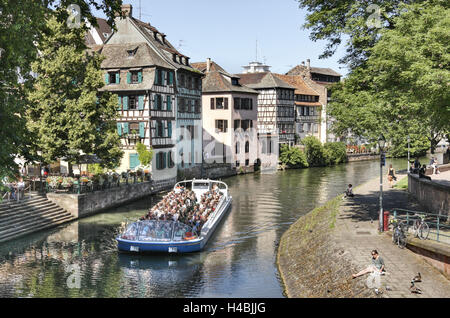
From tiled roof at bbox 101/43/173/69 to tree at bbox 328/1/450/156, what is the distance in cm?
2415

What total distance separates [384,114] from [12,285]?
1588 cm

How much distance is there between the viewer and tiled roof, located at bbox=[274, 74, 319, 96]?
79963 mm

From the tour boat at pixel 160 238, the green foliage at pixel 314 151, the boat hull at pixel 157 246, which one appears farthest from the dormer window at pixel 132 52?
the green foliage at pixel 314 151

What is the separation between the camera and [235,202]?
3806 cm

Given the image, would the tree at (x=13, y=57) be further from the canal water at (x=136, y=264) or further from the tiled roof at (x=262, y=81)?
the tiled roof at (x=262, y=81)

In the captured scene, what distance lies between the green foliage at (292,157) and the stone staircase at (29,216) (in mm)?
38775

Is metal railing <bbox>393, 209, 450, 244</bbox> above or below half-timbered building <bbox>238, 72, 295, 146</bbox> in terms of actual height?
below

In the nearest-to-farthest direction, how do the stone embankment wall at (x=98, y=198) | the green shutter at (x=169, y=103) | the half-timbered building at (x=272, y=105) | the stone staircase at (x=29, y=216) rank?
the stone staircase at (x=29, y=216) → the stone embankment wall at (x=98, y=198) → the green shutter at (x=169, y=103) → the half-timbered building at (x=272, y=105)

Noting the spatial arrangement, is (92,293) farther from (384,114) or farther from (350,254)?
(384,114)

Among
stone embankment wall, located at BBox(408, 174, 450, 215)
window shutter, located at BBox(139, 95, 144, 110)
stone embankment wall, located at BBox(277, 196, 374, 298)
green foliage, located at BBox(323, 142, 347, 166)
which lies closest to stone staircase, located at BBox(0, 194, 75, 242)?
stone embankment wall, located at BBox(277, 196, 374, 298)

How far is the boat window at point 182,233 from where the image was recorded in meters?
22.3

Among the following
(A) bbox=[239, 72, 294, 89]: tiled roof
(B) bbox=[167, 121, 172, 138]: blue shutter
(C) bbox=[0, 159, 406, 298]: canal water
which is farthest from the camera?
(A) bbox=[239, 72, 294, 89]: tiled roof

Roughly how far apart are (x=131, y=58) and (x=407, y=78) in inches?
1199

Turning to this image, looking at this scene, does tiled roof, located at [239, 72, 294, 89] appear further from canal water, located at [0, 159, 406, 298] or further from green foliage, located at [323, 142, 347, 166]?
canal water, located at [0, 159, 406, 298]
